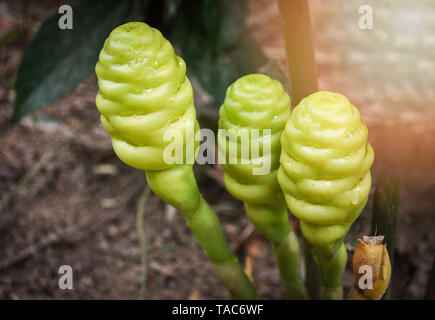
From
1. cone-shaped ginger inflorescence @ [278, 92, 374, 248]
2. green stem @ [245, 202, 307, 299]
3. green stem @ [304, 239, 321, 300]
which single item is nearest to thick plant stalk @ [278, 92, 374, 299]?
cone-shaped ginger inflorescence @ [278, 92, 374, 248]

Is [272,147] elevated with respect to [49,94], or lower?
lower

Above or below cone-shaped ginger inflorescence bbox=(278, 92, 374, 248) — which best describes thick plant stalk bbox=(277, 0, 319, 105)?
above

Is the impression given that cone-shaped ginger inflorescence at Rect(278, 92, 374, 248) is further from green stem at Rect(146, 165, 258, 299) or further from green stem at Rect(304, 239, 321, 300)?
green stem at Rect(304, 239, 321, 300)

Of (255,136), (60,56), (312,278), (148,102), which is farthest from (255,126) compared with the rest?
(60,56)

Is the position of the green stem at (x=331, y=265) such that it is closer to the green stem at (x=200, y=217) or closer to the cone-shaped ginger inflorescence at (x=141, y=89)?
the green stem at (x=200, y=217)

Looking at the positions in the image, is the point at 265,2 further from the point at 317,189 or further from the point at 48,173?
the point at 317,189
